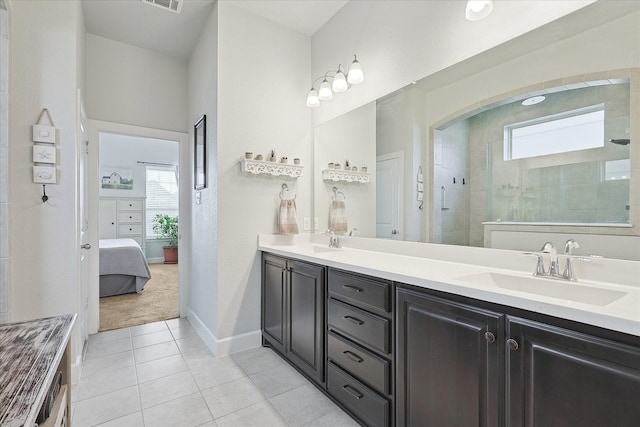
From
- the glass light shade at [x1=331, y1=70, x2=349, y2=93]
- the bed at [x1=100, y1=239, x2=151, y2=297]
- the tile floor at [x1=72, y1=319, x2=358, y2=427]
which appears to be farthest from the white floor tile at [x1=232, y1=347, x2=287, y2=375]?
the bed at [x1=100, y1=239, x2=151, y2=297]

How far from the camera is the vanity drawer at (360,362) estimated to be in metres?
1.57

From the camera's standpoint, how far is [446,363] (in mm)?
1288

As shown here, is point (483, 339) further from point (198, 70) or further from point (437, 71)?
point (198, 70)

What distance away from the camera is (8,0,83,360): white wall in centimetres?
202

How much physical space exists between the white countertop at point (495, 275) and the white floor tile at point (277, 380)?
0.86 meters

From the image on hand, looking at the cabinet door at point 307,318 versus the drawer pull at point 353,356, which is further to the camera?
the cabinet door at point 307,318

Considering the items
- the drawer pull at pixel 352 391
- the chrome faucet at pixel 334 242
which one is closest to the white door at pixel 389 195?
the chrome faucet at pixel 334 242

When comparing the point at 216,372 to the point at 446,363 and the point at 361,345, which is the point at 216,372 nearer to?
the point at 361,345

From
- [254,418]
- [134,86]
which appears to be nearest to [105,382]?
[254,418]

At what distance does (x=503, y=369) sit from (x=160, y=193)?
27.0 feet

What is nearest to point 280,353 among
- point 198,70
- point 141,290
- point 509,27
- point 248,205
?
point 248,205

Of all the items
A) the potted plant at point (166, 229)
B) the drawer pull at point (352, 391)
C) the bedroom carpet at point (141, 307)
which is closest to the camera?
the drawer pull at point (352, 391)

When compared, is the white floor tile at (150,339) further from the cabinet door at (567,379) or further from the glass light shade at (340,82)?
the cabinet door at (567,379)

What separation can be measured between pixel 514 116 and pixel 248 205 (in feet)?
6.60
